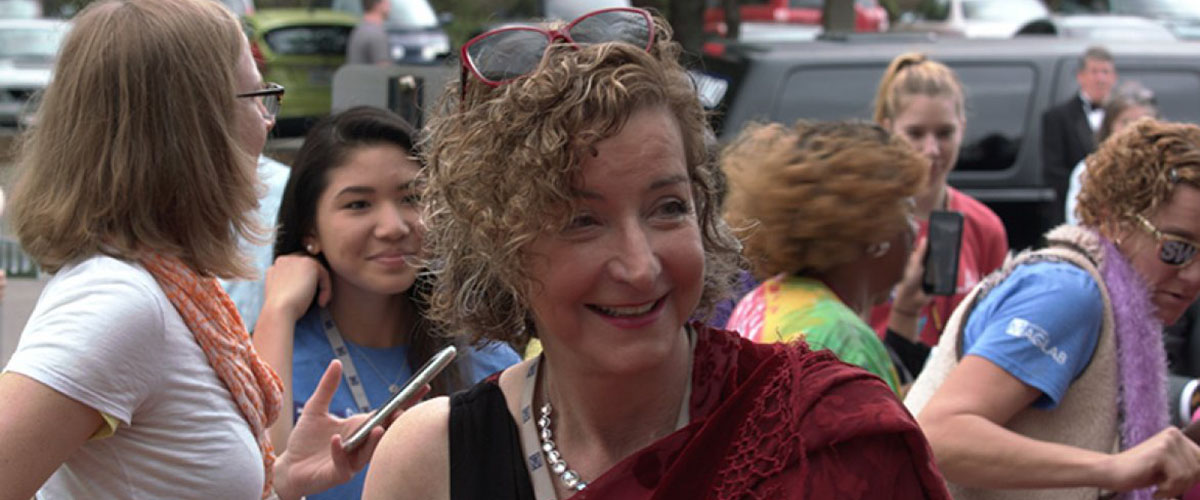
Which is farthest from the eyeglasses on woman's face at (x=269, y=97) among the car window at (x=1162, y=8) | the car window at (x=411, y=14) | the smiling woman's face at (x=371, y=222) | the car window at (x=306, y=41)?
the car window at (x=1162, y=8)

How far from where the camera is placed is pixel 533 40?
2039mm

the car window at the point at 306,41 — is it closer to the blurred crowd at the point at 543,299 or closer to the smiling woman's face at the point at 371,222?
the blurred crowd at the point at 543,299

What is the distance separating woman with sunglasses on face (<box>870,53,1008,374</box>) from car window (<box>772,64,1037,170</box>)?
2.04m

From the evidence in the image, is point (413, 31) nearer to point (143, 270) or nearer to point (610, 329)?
point (143, 270)

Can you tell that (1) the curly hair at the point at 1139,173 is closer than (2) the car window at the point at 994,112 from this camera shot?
Yes

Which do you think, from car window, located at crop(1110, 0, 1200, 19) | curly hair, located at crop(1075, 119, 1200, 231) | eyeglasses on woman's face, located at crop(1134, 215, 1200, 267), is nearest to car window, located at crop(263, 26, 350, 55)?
car window, located at crop(1110, 0, 1200, 19)

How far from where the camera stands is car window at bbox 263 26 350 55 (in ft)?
47.3

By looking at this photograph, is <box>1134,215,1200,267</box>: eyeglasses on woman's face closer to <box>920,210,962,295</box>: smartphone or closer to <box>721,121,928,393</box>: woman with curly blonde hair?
<box>721,121,928,393</box>: woman with curly blonde hair

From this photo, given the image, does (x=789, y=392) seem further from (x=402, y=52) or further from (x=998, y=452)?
(x=402, y=52)

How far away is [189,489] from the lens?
2.47 m

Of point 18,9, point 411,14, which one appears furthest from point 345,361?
point 18,9

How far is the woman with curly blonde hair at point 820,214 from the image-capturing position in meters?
3.72

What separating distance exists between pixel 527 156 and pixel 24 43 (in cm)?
1621

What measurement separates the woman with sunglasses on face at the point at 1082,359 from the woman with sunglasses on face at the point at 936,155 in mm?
1595
